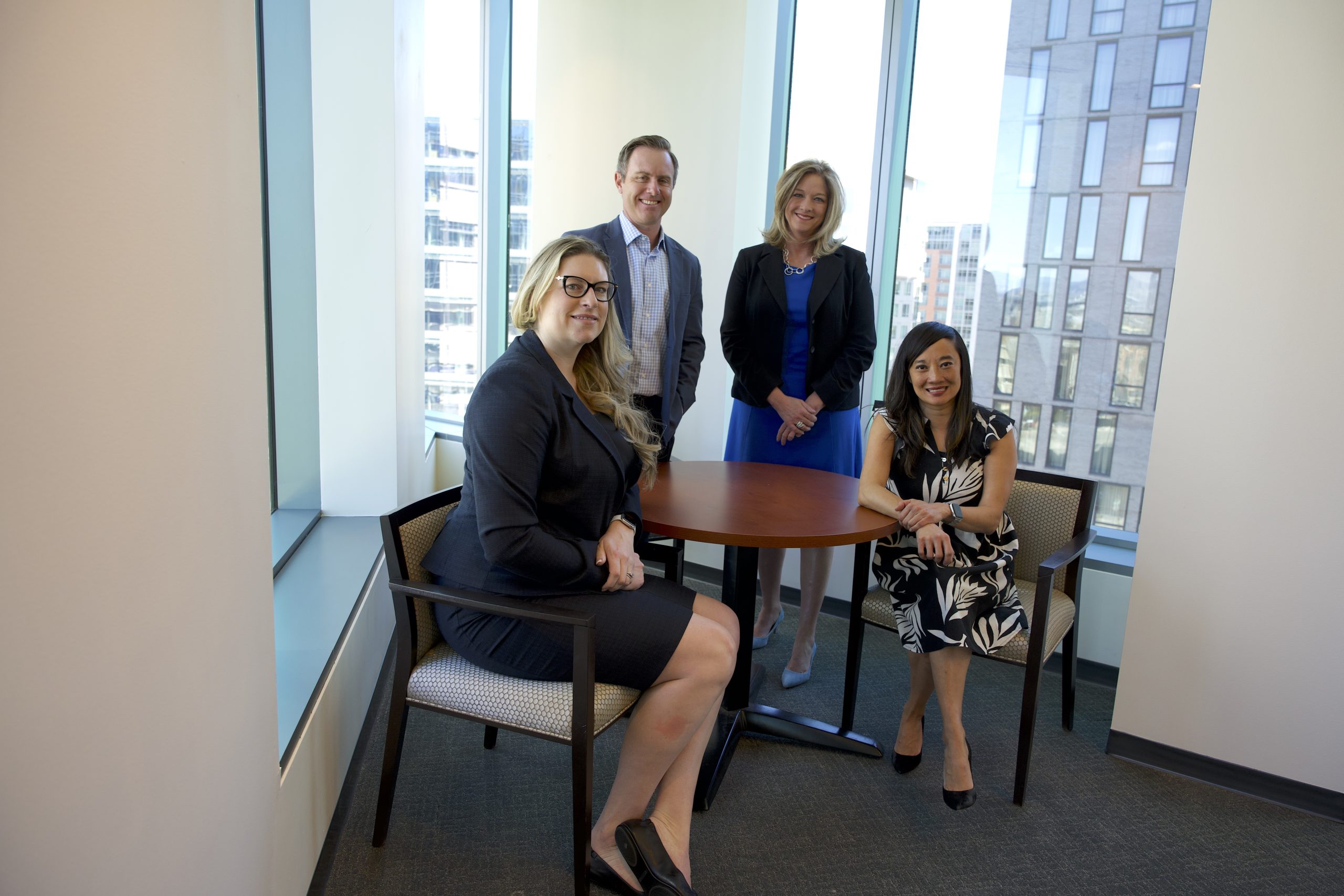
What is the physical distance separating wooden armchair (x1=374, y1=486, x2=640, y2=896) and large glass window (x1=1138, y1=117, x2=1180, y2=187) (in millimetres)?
2834

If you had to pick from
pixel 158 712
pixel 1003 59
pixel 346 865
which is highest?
pixel 1003 59

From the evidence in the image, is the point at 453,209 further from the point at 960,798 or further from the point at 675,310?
the point at 960,798

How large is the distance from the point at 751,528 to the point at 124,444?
4.80 feet

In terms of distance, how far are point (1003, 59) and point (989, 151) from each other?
0.37 metres

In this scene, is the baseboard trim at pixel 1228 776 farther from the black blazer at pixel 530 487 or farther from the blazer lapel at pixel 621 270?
the blazer lapel at pixel 621 270

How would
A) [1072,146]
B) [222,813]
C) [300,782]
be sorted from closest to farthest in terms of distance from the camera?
[222,813] → [300,782] → [1072,146]

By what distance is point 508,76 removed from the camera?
5461mm

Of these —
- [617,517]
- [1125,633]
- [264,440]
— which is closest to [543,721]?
[617,517]

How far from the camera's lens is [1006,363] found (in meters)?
3.82

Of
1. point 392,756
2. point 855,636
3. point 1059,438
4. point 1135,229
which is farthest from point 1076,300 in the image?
point 392,756

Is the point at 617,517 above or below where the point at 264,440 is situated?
below

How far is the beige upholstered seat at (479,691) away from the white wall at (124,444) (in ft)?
2.10

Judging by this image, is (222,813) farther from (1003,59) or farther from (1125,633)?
(1003,59)

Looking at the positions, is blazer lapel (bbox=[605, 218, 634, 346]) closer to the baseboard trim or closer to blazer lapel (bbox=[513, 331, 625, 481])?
blazer lapel (bbox=[513, 331, 625, 481])
